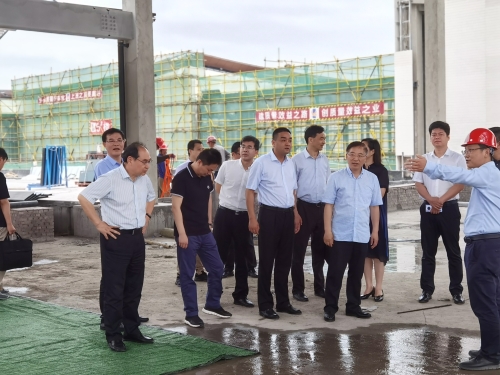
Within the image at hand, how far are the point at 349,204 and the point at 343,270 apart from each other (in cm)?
62

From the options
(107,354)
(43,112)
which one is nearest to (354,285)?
(107,354)

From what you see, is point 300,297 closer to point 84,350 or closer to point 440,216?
point 440,216

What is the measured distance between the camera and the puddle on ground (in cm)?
949

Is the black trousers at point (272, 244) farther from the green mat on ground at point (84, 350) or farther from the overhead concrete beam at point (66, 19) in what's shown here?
the overhead concrete beam at point (66, 19)

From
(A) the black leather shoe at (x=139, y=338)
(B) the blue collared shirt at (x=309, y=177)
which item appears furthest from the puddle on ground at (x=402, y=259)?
(A) the black leather shoe at (x=139, y=338)

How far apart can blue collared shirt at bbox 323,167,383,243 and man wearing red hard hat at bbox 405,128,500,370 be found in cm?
161

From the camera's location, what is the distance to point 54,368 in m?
5.10

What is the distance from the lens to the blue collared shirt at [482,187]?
4.96 m

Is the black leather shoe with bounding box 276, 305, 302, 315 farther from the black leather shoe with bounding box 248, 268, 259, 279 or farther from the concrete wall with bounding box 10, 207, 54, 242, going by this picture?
the concrete wall with bounding box 10, 207, 54, 242

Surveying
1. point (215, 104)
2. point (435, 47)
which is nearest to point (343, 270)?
point (435, 47)

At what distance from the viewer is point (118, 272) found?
551cm

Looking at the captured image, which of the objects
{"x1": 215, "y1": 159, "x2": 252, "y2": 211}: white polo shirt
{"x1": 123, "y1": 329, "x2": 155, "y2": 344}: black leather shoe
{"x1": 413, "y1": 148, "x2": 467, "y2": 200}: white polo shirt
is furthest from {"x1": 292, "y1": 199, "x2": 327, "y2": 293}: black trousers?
{"x1": 123, "y1": 329, "x2": 155, "y2": 344}: black leather shoe

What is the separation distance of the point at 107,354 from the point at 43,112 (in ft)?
154

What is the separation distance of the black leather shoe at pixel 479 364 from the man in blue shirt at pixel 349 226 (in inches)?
66.6
